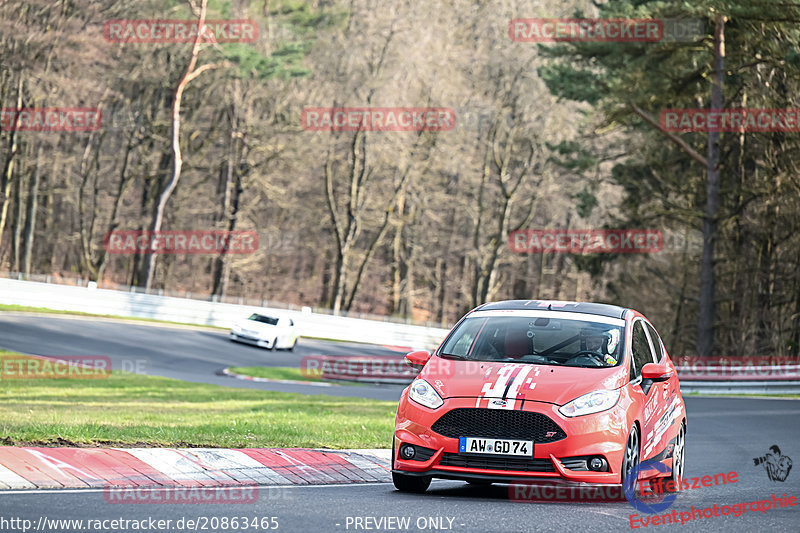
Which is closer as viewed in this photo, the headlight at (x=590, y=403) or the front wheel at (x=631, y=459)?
the headlight at (x=590, y=403)

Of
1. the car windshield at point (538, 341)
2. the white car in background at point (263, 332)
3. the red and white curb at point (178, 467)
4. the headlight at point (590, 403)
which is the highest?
the car windshield at point (538, 341)

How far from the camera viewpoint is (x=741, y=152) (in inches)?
1540

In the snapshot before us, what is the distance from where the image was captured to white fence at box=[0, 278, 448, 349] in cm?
3912

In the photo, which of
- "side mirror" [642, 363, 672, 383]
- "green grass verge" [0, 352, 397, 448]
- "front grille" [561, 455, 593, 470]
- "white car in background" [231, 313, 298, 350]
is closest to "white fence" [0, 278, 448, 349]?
"white car in background" [231, 313, 298, 350]

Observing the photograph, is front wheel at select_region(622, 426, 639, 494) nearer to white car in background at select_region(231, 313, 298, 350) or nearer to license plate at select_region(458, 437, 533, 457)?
license plate at select_region(458, 437, 533, 457)

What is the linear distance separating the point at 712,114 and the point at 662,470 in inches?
1099

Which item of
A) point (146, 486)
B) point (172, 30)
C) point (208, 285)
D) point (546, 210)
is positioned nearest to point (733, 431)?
point (146, 486)

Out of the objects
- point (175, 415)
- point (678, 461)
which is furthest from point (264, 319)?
point (678, 461)

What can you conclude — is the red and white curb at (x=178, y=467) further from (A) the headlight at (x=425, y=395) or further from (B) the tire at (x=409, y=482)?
(A) the headlight at (x=425, y=395)

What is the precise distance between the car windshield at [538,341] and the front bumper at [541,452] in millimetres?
856

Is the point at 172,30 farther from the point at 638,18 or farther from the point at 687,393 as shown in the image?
the point at 687,393

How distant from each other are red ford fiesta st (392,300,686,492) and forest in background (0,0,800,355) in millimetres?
21362

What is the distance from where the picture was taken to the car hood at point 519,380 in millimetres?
8289

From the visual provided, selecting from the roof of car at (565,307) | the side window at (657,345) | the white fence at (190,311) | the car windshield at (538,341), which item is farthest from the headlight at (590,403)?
the white fence at (190,311)
